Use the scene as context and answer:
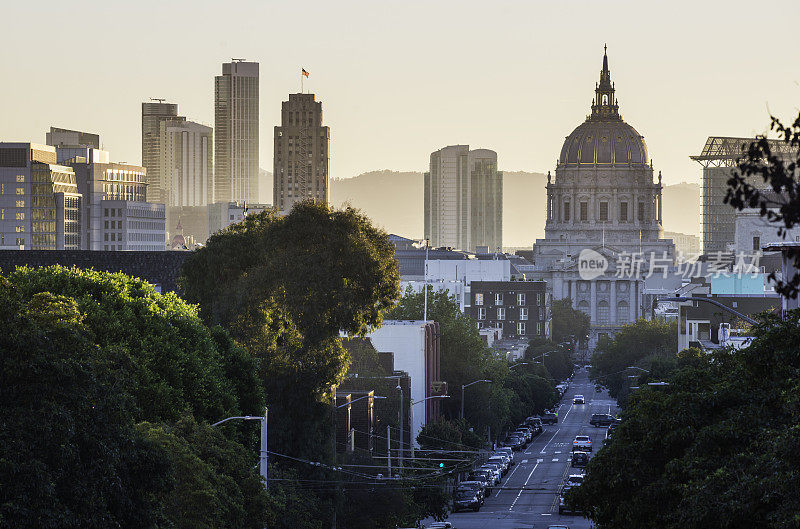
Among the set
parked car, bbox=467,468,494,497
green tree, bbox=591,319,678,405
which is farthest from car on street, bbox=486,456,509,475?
green tree, bbox=591,319,678,405

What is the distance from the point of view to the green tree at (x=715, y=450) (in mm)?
31000

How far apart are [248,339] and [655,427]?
108ft

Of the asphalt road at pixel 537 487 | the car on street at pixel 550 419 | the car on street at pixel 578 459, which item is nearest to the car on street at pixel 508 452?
the asphalt road at pixel 537 487

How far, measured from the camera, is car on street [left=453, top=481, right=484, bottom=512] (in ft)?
259

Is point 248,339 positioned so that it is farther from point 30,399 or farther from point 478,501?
point 30,399

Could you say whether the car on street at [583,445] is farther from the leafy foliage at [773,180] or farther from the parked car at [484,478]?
the leafy foliage at [773,180]

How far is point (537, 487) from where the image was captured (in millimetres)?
87938

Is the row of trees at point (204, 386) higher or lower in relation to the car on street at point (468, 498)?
higher

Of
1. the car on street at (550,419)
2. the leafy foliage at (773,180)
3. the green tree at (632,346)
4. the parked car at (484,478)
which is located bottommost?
the car on street at (550,419)

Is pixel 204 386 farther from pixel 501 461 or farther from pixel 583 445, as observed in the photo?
pixel 583 445

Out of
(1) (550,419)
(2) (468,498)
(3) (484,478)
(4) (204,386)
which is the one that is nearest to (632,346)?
(1) (550,419)

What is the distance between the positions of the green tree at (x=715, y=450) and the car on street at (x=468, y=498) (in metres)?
34.8

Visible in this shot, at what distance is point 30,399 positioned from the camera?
33.0m

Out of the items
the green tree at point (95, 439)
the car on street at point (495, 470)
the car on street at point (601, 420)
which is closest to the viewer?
the green tree at point (95, 439)
